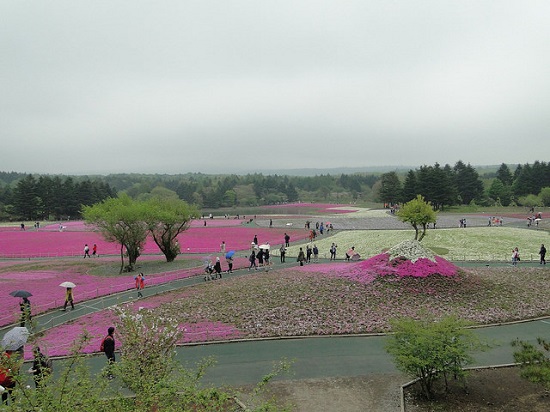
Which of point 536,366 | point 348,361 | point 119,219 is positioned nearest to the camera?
point 536,366

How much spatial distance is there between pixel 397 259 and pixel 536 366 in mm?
14148

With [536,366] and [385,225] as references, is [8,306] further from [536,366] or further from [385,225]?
[385,225]

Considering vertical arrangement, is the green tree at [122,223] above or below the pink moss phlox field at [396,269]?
above

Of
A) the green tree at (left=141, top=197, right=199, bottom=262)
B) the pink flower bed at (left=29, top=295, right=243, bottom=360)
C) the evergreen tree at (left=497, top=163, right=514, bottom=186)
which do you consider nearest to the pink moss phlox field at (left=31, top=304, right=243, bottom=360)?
the pink flower bed at (left=29, top=295, right=243, bottom=360)

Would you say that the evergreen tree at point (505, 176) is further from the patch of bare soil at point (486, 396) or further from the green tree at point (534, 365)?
the green tree at point (534, 365)

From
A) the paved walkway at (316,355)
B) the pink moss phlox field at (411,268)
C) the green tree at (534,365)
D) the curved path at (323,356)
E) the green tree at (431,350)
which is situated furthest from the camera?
the pink moss phlox field at (411,268)

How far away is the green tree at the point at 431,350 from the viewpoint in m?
12.9

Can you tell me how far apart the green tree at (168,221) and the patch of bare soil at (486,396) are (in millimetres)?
28291

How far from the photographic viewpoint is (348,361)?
16000mm

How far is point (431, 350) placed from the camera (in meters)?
13.0

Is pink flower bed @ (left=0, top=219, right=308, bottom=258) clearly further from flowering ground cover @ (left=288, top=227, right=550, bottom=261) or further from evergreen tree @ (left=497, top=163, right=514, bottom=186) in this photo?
evergreen tree @ (left=497, top=163, right=514, bottom=186)

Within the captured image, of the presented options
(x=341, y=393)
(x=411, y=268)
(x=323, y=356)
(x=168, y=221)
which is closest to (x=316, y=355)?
(x=323, y=356)

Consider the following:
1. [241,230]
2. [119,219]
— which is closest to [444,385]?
[119,219]

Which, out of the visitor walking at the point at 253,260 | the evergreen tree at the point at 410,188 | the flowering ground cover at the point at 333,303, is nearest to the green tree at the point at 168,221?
the visitor walking at the point at 253,260
